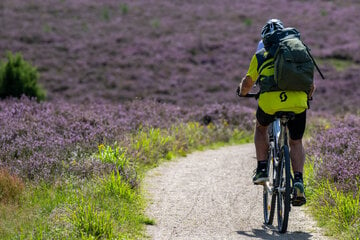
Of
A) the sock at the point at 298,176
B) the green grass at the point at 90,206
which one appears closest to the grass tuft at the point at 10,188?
the green grass at the point at 90,206

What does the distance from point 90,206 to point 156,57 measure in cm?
2397

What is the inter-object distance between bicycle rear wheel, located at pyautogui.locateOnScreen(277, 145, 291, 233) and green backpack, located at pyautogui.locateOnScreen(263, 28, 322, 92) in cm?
68

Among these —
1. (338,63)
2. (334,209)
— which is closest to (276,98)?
(334,209)

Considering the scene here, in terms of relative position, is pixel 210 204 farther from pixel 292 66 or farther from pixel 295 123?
pixel 292 66

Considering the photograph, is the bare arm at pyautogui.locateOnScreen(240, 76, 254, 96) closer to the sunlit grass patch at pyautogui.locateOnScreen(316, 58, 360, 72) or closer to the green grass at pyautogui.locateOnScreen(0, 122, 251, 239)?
the green grass at pyautogui.locateOnScreen(0, 122, 251, 239)

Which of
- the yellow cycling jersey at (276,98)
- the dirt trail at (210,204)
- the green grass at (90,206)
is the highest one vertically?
the yellow cycling jersey at (276,98)

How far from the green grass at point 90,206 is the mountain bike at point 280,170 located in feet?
4.64

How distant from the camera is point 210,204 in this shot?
7301 millimetres

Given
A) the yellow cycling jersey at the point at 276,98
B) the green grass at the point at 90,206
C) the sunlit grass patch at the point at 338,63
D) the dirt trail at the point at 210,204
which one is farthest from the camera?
the sunlit grass patch at the point at 338,63

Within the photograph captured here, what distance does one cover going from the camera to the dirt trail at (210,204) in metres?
6.17

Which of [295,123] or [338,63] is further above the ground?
[295,123]

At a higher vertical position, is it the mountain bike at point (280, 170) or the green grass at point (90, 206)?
the mountain bike at point (280, 170)

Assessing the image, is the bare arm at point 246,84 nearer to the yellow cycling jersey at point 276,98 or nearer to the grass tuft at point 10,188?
the yellow cycling jersey at point 276,98

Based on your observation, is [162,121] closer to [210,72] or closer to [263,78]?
[263,78]
